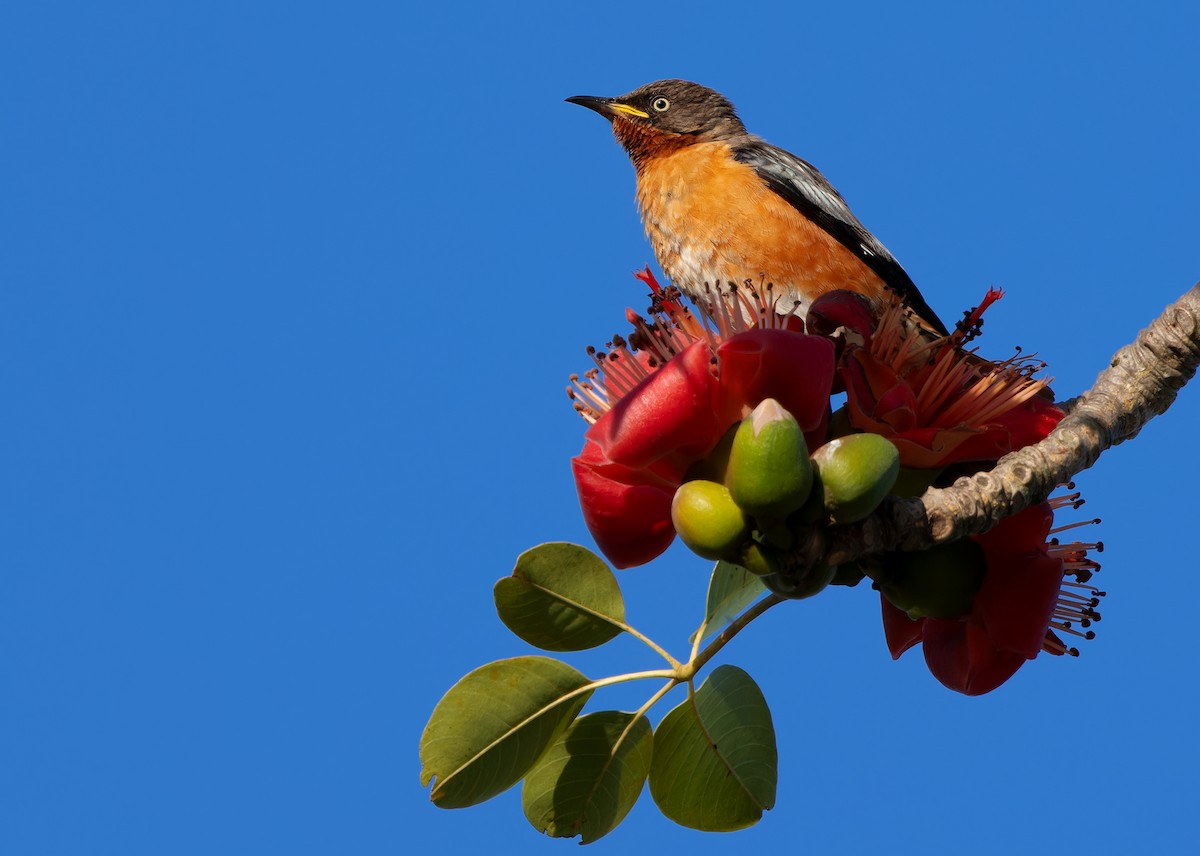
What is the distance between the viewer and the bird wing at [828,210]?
5770 millimetres

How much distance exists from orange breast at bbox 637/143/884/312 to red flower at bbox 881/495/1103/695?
2288 mm

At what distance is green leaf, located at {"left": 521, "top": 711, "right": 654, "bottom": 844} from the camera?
295 centimetres

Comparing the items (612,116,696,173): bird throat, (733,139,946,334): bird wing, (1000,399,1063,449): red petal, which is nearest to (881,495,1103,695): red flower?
(1000,399,1063,449): red petal

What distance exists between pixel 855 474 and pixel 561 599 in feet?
2.66

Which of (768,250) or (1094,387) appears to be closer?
(1094,387)

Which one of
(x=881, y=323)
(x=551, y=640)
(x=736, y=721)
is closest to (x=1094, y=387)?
(x=881, y=323)

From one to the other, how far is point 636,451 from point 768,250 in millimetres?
3126

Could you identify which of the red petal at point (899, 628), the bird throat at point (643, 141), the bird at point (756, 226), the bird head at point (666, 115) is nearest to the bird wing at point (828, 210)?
the bird at point (756, 226)

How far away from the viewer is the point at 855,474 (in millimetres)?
2525

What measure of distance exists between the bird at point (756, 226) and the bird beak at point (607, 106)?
451 millimetres

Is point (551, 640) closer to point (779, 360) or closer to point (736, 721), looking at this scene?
point (736, 721)

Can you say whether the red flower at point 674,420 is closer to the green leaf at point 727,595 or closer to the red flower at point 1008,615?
the green leaf at point 727,595

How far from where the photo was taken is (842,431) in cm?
298

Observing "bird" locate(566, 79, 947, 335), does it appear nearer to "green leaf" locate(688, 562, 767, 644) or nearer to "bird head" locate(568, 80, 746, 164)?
"bird head" locate(568, 80, 746, 164)
